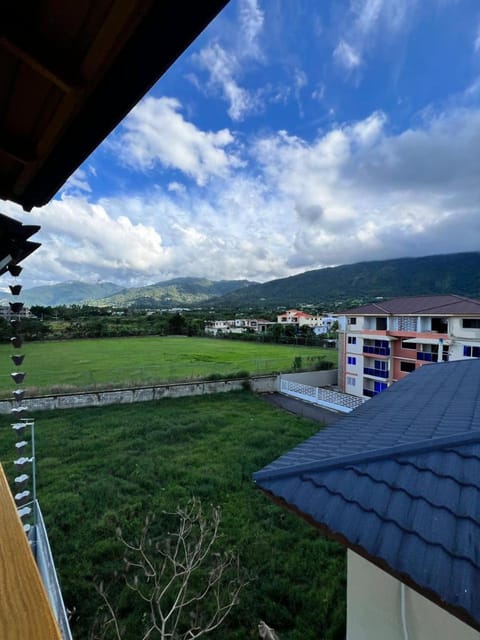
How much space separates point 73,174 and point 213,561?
17.1 feet

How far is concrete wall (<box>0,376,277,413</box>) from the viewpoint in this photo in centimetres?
1202

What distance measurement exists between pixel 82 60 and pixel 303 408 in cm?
1347

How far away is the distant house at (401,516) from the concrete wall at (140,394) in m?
12.0

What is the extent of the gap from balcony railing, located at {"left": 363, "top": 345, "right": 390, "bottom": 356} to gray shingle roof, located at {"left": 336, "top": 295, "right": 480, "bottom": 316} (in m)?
1.64

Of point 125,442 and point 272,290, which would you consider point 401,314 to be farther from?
point 272,290

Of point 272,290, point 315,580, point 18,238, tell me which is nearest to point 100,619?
point 315,580

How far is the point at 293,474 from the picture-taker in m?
1.71

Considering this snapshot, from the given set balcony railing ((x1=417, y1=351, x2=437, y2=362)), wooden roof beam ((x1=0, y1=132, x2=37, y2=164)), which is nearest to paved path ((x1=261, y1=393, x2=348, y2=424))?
balcony railing ((x1=417, y1=351, x2=437, y2=362))

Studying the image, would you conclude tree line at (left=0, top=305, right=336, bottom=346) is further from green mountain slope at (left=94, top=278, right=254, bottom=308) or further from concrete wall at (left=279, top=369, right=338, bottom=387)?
green mountain slope at (left=94, top=278, right=254, bottom=308)

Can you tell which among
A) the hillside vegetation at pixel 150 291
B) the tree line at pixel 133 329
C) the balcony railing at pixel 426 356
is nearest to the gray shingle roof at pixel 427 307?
the balcony railing at pixel 426 356

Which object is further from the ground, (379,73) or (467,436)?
(379,73)

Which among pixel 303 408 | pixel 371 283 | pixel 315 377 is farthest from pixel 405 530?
pixel 371 283

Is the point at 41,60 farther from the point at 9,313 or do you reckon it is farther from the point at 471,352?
the point at 471,352

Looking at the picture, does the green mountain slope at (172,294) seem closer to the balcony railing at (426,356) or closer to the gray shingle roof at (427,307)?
the gray shingle roof at (427,307)
